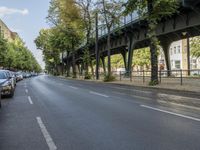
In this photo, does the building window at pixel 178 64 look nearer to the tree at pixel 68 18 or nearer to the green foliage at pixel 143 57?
the green foliage at pixel 143 57

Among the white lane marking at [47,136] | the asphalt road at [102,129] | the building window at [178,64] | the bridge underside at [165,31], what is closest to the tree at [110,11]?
the bridge underside at [165,31]

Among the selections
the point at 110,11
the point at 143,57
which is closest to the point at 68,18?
the point at 110,11

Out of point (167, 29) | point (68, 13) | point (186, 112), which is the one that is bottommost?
point (186, 112)

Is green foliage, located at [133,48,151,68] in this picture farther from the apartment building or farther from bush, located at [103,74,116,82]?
bush, located at [103,74,116,82]

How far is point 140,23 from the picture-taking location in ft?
126

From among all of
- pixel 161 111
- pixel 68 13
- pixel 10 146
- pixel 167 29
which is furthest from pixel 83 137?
pixel 68 13

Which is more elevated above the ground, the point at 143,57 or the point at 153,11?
the point at 153,11

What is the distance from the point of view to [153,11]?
27312mm

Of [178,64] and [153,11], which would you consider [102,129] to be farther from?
[178,64]

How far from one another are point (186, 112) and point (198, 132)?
137 inches

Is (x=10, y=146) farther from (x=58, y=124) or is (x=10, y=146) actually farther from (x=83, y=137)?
(x=58, y=124)

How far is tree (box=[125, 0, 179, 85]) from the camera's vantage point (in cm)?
2673

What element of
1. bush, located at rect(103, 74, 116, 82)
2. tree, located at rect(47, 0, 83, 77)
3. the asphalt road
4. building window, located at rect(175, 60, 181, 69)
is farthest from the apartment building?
the asphalt road

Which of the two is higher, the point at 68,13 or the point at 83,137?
the point at 68,13
